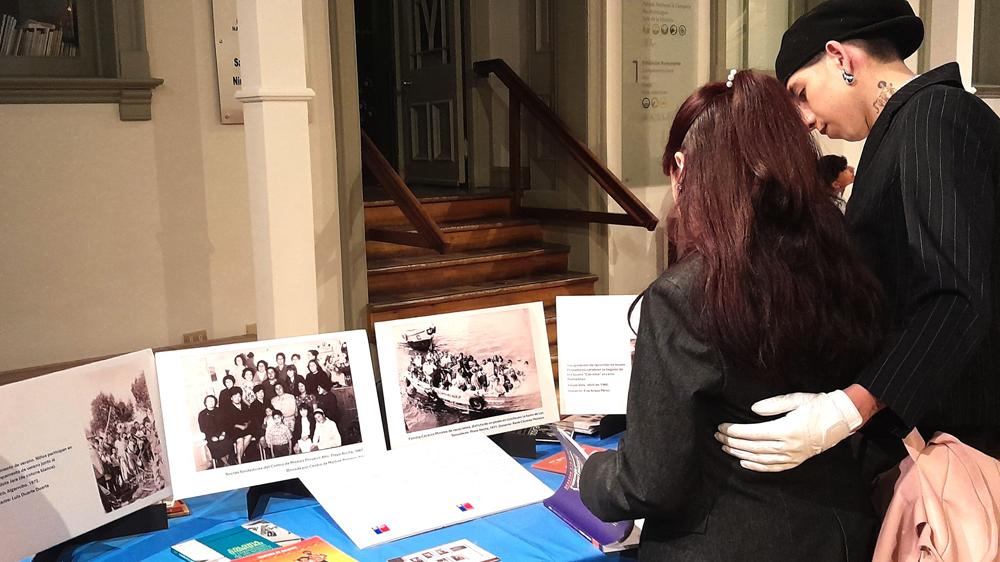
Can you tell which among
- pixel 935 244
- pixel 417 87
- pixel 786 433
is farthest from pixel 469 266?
pixel 786 433

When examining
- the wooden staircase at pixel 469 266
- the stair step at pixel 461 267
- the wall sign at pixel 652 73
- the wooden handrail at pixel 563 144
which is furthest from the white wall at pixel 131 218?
the wall sign at pixel 652 73

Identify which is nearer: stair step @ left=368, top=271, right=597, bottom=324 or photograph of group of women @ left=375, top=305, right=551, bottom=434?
A: photograph of group of women @ left=375, top=305, right=551, bottom=434

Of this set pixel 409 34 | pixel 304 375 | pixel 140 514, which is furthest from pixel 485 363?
pixel 409 34

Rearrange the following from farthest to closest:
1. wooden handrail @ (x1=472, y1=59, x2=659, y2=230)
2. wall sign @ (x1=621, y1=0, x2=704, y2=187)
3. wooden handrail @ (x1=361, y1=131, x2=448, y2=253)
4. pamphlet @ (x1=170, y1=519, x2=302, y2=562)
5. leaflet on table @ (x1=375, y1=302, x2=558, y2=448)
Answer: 1. wall sign @ (x1=621, y1=0, x2=704, y2=187)
2. wooden handrail @ (x1=472, y1=59, x2=659, y2=230)
3. wooden handrail @ (x1=361, y1=131, x2=448, y2=253)
4. leaflet on table @ (x1=375, y1=302, x2=558, y2=448)
5. pamphlet @ (x1=170, y1=519, x2=302, y2=562)

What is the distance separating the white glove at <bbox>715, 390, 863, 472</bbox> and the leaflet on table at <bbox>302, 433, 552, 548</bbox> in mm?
699

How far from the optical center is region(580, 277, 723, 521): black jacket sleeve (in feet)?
4.18

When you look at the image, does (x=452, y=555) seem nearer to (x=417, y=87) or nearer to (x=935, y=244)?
(x=935, y=244)

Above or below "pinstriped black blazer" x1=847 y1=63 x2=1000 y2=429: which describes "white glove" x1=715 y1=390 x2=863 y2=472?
below

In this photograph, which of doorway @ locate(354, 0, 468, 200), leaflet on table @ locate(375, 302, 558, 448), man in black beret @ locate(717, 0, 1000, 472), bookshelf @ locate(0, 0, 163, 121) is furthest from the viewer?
doorway @ locate(354, 0, 468, 200)

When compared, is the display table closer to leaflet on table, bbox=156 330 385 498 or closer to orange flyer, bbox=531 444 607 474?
leaflet on table, bbox=156 330 385 498

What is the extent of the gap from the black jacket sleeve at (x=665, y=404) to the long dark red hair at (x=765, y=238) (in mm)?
36

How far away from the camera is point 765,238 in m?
1.30

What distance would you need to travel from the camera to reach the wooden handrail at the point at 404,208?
4.06 meters

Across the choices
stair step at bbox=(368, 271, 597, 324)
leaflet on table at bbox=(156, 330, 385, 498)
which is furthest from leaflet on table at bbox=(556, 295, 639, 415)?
stair step at bbox=(368, 271, 597, 324)
